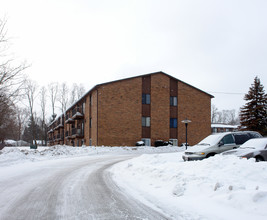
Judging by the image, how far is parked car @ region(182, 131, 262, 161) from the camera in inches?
471

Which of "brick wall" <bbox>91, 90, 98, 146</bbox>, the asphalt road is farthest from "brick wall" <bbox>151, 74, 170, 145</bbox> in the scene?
the asphalt road

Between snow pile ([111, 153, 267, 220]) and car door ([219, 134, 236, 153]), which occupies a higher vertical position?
car door ([219, 134, 236, 153])

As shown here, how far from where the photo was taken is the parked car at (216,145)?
11969 millimetres

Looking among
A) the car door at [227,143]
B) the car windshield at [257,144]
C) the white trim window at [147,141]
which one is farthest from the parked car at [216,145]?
the white trim window at [147,141]

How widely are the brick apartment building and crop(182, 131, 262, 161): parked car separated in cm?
1971

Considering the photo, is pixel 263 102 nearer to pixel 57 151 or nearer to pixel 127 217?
pixel 57 151

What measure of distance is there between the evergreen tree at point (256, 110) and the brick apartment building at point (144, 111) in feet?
18.0

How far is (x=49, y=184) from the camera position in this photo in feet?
27.0

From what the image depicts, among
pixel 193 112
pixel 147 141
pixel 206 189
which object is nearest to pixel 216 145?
pixel 206 189

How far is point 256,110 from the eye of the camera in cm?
3722

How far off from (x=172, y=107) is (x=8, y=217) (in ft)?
105

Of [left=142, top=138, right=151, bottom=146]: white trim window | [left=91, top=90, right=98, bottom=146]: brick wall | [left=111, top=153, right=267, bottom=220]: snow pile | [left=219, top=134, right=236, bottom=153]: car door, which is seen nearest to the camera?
[left=111, top=153, right=267, bottom=220]: snow pile

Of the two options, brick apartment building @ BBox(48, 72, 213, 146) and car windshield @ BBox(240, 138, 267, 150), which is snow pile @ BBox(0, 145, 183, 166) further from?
car windshield @ BBox(240, 138, 267, 150)

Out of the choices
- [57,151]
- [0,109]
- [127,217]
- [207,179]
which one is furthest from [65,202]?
[57,151]
